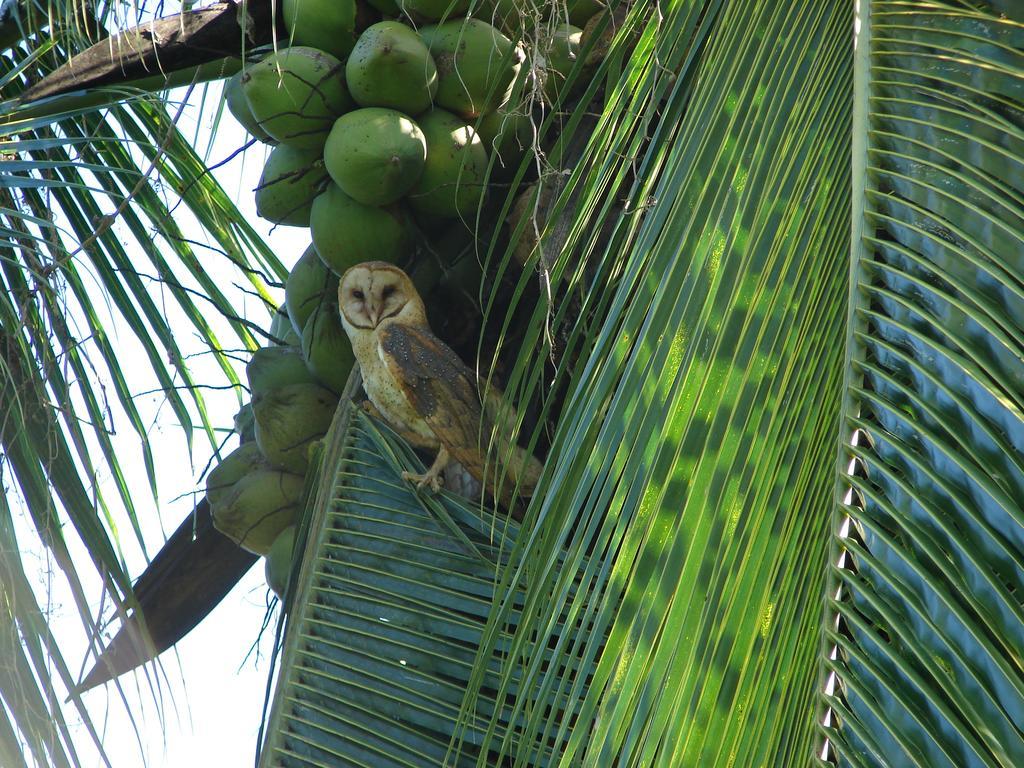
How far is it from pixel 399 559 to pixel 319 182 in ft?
2.71

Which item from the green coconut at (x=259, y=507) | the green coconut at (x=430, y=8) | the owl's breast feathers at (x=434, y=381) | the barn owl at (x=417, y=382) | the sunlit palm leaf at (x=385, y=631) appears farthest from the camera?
the owl's breast feathers at (x=434, y=381)

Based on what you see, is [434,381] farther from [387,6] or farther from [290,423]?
[387,6]

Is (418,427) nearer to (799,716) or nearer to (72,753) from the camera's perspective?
(72,753)

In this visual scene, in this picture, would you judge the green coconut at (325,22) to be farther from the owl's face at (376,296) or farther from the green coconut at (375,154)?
the owl's face at (376,296)

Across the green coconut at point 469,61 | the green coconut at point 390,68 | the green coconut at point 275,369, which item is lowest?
the green coconut at point 275,369

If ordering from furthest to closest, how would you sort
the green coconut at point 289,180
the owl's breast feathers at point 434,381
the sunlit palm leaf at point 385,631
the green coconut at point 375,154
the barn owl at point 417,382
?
the owl's breast feathers at point 434,381 → the barn owl at point 417,382 → the green coconut at point 289,180 → the green coconut at point 375,154 → the sunlit palm leaf at point 385,631

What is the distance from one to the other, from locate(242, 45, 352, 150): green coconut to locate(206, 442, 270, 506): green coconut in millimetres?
726

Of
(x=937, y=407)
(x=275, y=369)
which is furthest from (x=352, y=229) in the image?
(x=937, y=407)

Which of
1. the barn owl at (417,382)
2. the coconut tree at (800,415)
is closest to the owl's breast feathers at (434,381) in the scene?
the barn owl at (417,382)

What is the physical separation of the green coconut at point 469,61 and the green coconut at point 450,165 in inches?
1.8

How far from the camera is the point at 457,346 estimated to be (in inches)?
113

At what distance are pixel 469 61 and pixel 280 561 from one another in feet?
3.65

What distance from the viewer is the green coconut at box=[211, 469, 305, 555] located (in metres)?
2.57

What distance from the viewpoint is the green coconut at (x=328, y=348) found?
257 centimetres
